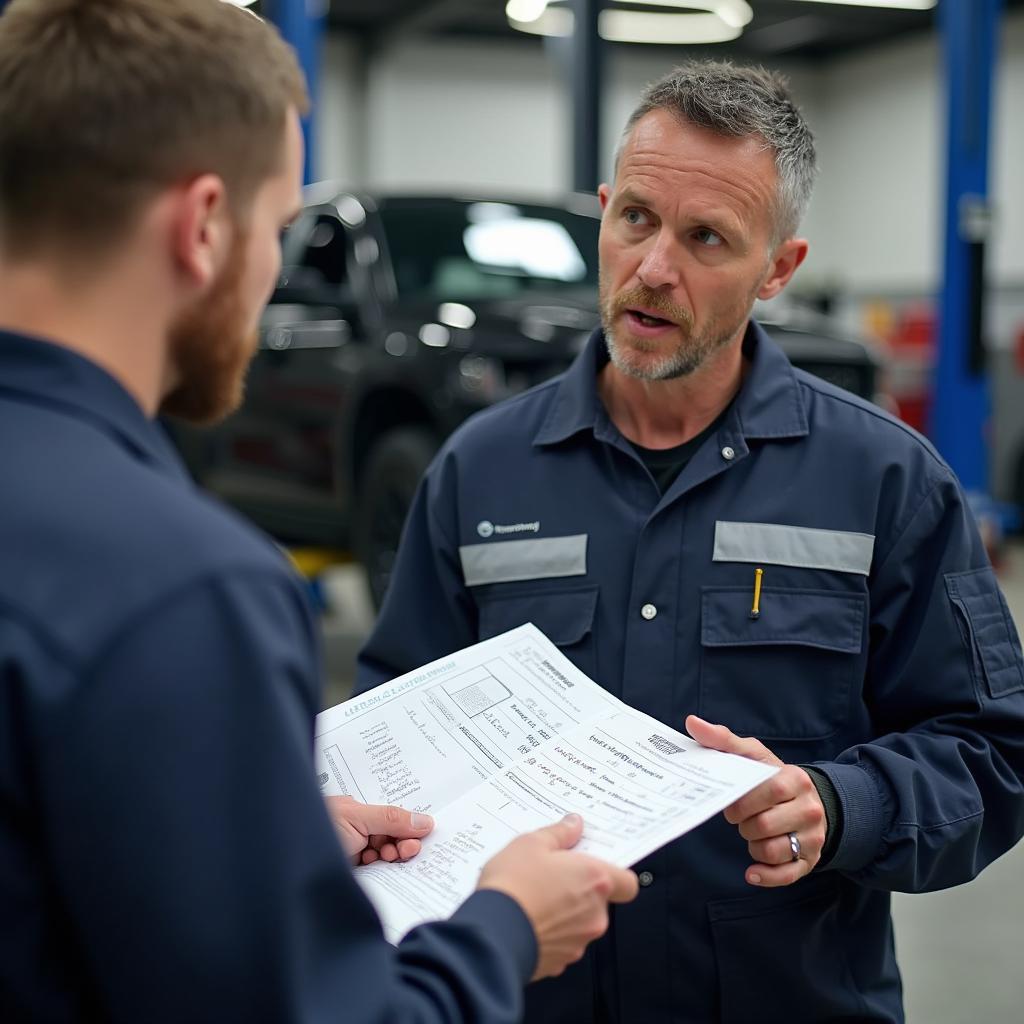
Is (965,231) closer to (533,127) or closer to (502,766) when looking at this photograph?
(502,766)

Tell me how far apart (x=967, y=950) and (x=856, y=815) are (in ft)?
6.24

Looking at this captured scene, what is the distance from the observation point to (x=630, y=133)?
183cm

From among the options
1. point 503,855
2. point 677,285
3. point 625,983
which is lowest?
point 625,983

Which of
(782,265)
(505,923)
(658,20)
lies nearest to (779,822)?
(505,923)

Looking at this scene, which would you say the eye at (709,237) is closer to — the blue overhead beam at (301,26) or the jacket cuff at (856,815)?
the jacket cuff at (856,815)

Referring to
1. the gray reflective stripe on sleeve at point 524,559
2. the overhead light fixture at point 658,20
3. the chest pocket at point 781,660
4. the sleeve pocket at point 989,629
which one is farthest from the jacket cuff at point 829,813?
the overhead light fixture at point 658,20

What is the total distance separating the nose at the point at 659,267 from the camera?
69.4 inches

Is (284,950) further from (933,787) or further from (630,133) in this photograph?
(630,133)

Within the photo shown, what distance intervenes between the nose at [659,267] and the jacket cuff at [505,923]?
3.24 ft

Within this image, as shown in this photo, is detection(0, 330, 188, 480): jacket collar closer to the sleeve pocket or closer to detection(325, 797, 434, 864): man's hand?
detection(325, 797, 434, 864): man's hand

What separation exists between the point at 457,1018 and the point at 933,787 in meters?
0.83

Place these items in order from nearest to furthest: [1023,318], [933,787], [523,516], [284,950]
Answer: [284,950]
[933,787]
[523,516]
[1023,318]

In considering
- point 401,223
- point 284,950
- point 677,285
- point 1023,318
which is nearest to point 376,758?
point 284,950

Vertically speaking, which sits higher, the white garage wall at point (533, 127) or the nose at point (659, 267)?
the white garage wall at point (533, 127)
